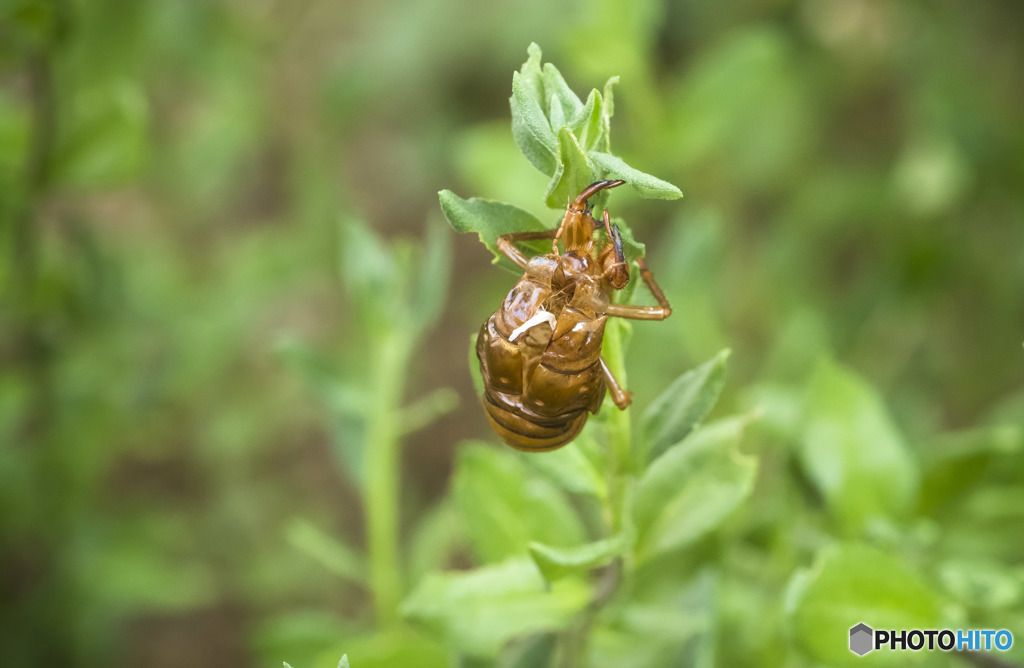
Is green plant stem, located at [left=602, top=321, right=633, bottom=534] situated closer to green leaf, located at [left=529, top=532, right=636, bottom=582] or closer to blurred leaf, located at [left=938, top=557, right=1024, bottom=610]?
green leaf, located at [left=529, top=532, right=636, bottom=582]

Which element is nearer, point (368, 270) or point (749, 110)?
point (368, 270)

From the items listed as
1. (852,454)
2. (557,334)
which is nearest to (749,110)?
(852,454)

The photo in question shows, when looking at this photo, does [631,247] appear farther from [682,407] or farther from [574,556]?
[574,556]

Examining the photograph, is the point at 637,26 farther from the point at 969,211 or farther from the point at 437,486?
the point at 437,486

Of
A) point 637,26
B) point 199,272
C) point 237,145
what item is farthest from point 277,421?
point 637,26

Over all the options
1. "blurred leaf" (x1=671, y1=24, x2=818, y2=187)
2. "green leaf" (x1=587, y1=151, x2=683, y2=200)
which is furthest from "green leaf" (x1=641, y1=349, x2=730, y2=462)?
"blurred leaf" (x1=671, y1=24, x2=818, y2=187)
